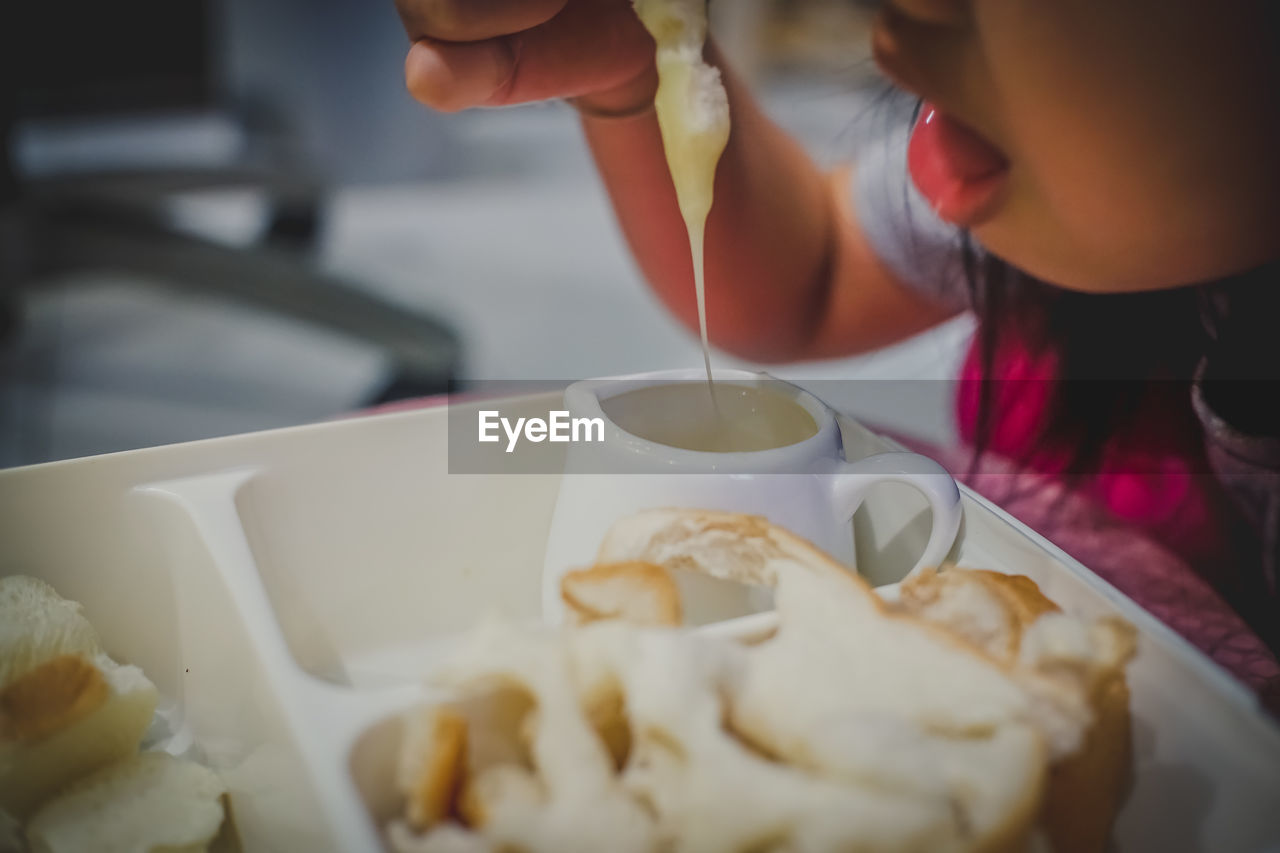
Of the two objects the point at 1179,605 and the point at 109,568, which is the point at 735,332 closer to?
the point at 1179,605

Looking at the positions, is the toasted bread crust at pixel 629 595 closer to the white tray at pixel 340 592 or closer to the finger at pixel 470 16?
the white tray at pixel 340 592

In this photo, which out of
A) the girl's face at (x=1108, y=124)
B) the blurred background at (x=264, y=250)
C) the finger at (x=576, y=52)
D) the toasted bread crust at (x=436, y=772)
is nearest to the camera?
the toasted bread crust at (x=436, y=772)

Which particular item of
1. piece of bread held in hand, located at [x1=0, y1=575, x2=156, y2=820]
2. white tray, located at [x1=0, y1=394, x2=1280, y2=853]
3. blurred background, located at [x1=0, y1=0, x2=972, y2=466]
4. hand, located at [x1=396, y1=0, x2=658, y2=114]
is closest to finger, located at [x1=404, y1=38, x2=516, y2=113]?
hand, located at [x1=396, y1=0, x2=658, y2=114]

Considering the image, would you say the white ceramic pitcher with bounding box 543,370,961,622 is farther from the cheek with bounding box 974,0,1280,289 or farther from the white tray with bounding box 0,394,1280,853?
the cheek with bounding box 974,0,1280,289

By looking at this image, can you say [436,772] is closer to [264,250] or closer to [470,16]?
[470,16]

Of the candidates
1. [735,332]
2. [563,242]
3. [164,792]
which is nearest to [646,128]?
[735,332]

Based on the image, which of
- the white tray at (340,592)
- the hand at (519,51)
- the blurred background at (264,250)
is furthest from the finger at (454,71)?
the blurred background at (264,250)
